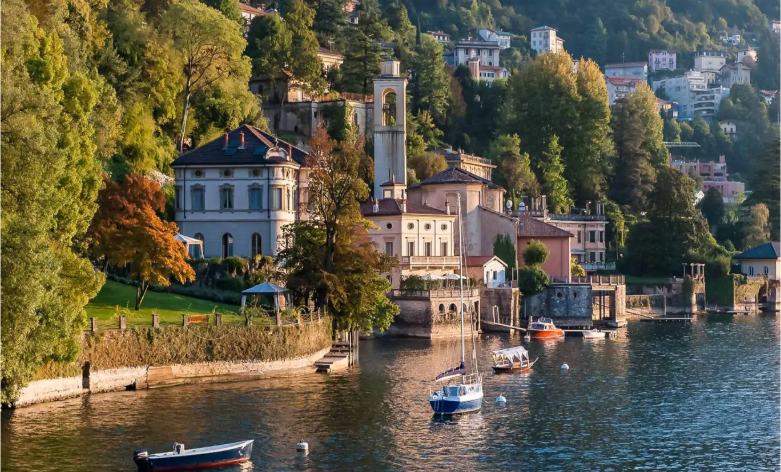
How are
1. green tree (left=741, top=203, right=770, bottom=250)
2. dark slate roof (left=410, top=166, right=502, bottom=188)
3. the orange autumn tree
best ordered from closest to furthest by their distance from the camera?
1. the orange autumn tree
2. dark slate roof (left=410, top=166, right=502, bottom=188)
3. green tree (left=741, top=203, right=770, bottom=250)

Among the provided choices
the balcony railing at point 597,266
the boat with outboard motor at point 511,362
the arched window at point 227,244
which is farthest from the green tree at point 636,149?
the boat with outboard motor at point 511,362

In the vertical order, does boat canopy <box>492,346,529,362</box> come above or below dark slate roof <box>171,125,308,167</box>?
below

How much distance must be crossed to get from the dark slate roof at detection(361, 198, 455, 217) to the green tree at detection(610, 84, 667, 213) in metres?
53.5

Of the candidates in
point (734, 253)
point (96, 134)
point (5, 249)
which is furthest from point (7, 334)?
point (734, 253)

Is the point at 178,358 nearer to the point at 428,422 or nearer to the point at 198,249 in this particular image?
the point at 428,422

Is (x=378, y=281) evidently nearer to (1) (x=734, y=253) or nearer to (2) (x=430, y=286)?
(2) (x=430, y=286)

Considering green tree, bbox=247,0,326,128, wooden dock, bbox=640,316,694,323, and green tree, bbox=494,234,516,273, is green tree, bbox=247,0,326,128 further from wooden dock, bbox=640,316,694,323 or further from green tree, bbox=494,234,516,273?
wooden dock, bbox=640,316,694,323

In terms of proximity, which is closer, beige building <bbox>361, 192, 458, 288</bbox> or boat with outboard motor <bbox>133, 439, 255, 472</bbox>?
boat with outboard motor <bbox>133, 439, 255, 472</bbox>

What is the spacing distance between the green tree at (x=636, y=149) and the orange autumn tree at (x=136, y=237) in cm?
8580

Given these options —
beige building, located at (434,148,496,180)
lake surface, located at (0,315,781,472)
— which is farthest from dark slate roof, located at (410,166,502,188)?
lake surface, located at (0,315,781,472)

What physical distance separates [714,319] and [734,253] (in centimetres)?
2688

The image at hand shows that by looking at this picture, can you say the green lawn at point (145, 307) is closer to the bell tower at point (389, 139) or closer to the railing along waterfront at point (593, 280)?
the bell tower at point (389, 139)

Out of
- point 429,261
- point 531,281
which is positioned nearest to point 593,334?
point 531,281

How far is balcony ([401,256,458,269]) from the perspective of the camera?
95562mm
